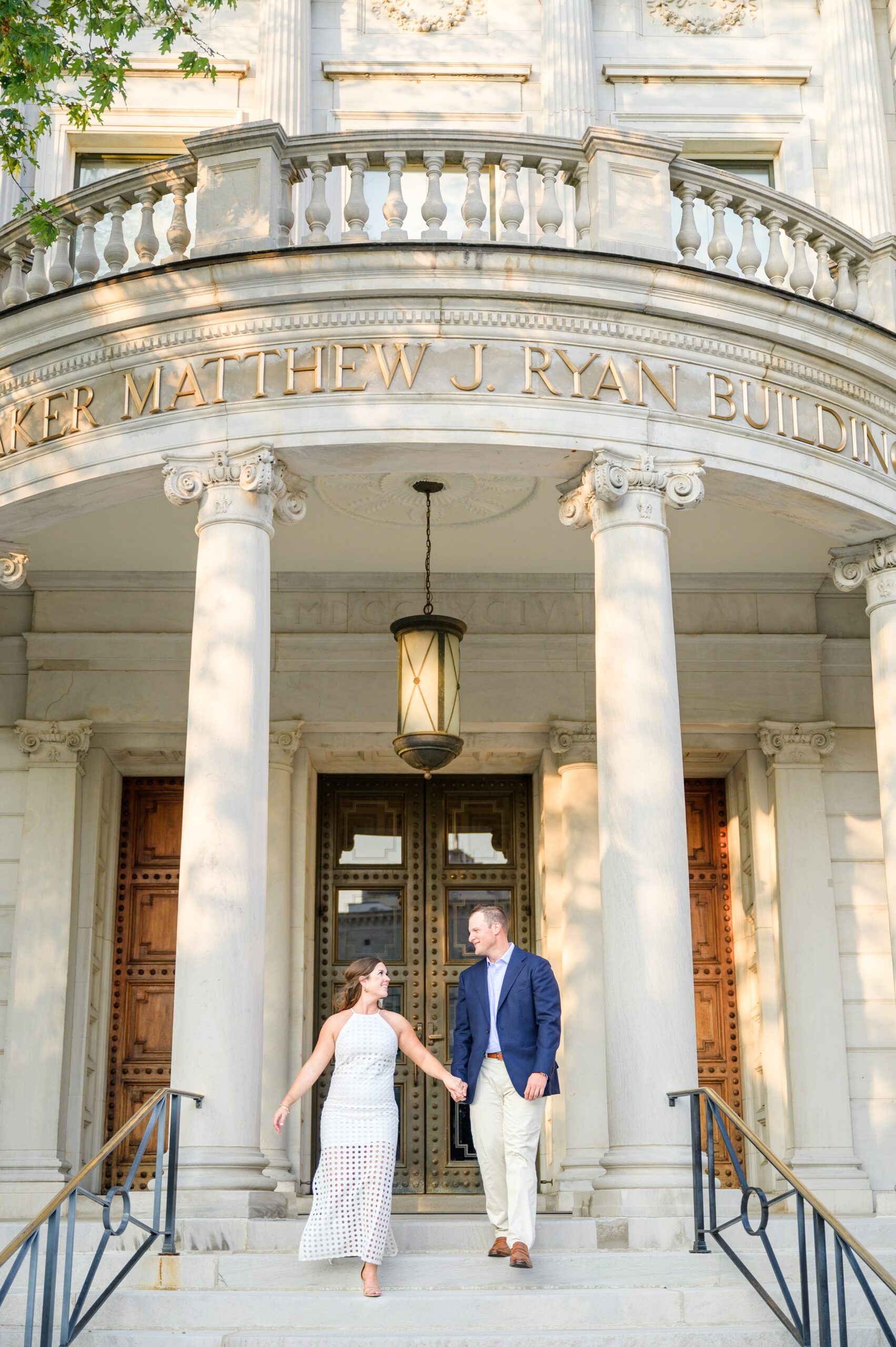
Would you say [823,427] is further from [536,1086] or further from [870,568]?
[536,1086]

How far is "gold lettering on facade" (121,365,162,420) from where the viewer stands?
10.4 meters

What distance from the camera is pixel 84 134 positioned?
14609mm

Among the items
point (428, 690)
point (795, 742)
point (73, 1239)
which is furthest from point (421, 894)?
point (73, 1239)

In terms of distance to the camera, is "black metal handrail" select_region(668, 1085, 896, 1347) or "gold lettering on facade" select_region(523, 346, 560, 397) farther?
"gold lettering on facade" select_region(523, 346, 560, 397)

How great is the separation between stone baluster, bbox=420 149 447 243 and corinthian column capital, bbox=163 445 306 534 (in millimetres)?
1834

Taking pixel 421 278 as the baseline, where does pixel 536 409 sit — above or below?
below

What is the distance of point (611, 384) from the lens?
10.4 meters

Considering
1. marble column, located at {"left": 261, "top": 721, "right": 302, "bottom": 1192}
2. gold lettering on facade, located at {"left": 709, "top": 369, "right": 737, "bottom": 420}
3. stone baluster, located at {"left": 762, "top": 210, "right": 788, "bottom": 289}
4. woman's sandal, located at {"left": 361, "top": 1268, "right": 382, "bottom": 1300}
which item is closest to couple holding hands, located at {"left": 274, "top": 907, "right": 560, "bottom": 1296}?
woman's sandal, located at {"left": 361, "top": 1268, "right": 382, "bottom": 1300}

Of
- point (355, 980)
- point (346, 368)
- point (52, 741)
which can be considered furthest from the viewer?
point (52, 741)

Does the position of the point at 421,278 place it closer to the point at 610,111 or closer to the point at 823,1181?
the point at 610,111

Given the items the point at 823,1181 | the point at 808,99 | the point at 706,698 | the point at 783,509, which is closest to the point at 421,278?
the point at 783,509

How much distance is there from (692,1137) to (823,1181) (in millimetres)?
4882

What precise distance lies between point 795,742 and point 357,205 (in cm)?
610

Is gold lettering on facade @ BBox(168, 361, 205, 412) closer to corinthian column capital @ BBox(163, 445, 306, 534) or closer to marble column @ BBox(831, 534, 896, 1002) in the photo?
corinthian column capital @ BBox(163, 445, 306, 534)
